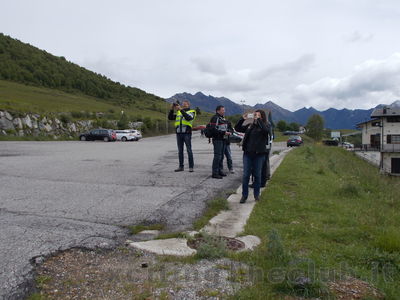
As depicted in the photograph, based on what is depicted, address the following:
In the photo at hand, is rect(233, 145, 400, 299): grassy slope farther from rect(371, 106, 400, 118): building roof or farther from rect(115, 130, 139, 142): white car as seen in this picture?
rect(371, 106, 400, 118): building roof

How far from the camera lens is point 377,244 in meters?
3.74

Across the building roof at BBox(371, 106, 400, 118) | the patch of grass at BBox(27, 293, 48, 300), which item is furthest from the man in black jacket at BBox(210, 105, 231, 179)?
the building roof at BBox(371, 106, 400, 118)

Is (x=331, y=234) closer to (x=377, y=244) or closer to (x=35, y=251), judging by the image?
(x=377, y=244)

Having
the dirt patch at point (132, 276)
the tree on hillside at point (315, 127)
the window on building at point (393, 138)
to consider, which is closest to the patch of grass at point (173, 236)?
the dirt patch at point (132, 276)

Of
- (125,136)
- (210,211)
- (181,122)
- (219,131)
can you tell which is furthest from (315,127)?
(210,211)

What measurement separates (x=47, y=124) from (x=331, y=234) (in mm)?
38488

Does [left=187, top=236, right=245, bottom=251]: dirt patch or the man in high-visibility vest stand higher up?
the man in high-visibility vest

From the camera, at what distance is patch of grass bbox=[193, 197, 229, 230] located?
4.53 metres

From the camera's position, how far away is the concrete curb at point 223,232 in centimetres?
354

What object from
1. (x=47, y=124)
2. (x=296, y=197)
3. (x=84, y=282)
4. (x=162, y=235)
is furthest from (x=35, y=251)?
(x=47, y=124)

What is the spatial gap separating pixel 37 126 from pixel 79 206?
113 ft

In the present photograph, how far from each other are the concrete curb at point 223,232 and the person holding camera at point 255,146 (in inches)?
12.3

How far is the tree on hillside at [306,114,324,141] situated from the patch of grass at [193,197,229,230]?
107129 mm

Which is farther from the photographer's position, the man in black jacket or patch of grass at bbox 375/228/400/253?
the man in black jacket
